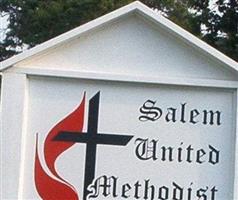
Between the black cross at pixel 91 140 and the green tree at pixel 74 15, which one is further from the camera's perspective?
the green tree at pixel 74 15

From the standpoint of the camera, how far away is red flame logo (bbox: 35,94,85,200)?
4.96 m

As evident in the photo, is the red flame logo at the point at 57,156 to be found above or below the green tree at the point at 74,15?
below

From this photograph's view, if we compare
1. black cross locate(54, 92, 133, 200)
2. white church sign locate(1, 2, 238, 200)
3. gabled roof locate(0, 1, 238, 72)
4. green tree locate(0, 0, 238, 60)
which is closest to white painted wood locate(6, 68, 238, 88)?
white church sign locate(1, 2, 238, 200)

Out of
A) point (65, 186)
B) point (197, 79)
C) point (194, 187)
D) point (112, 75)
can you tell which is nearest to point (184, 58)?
point (197, 79)

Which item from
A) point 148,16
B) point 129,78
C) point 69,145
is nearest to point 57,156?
point 69,145

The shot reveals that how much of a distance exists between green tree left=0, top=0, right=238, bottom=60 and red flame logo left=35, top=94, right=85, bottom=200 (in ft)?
51.0

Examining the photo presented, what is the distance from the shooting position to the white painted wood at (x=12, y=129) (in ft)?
16.1

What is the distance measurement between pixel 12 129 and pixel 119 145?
76 cm

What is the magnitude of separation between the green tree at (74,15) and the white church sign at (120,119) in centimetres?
1533

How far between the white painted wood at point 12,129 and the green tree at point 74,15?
1564 cm

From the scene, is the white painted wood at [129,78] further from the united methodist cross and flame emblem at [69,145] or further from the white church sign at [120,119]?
the united methodist cross and flame emblem at [69,145]

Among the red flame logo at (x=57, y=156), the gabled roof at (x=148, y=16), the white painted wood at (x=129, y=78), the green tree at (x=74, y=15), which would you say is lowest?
the red flame logo at (x=57, y=156)

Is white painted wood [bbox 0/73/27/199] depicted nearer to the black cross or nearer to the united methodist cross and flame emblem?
the united methodist cross and flame emblem

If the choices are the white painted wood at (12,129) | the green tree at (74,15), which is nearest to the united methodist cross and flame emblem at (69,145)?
the white painted wood at (12,129)
